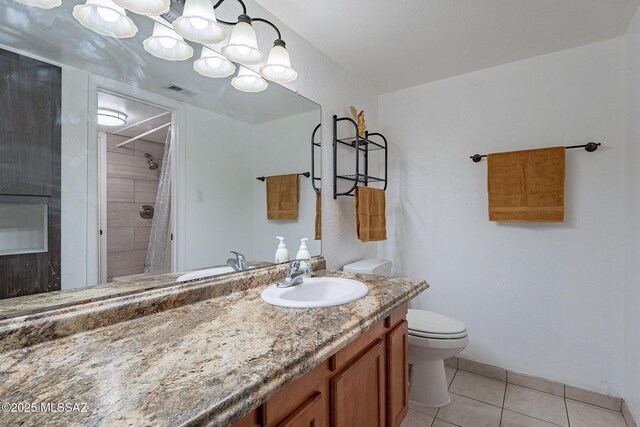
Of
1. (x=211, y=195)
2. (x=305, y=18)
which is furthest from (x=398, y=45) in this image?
(x=211, y=195)

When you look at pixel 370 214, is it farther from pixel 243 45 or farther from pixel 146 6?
pixel 146 6

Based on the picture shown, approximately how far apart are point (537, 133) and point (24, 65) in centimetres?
245

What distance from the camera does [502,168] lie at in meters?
1.97

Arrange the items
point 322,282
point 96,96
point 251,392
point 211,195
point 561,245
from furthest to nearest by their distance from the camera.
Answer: point 561,245
point 322,282
point 211,195
point 96,96
point 251,392

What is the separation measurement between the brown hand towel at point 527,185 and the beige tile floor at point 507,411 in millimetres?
1086

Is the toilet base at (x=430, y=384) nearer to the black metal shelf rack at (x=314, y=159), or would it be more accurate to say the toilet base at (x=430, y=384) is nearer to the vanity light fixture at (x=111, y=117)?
the black metal shelf rack at (x=314, y=159)

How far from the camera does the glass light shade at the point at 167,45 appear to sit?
1.08m

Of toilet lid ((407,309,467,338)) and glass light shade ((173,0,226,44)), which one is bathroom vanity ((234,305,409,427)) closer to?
toilet lid ((407,309,467,338))

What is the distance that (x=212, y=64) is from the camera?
128 centimetres

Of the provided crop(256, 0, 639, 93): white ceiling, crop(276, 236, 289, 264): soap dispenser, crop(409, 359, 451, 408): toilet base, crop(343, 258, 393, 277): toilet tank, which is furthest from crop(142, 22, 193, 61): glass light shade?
crop(409, 359, 451, 408): toilet base

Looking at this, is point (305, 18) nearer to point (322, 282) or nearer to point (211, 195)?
point (211, 195)

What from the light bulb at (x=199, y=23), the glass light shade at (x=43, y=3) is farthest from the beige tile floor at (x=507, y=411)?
the glass light shade at (x=43, y=3)

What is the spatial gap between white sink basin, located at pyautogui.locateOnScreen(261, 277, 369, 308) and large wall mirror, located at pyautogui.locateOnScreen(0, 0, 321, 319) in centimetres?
25

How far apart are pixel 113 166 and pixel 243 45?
65cm
